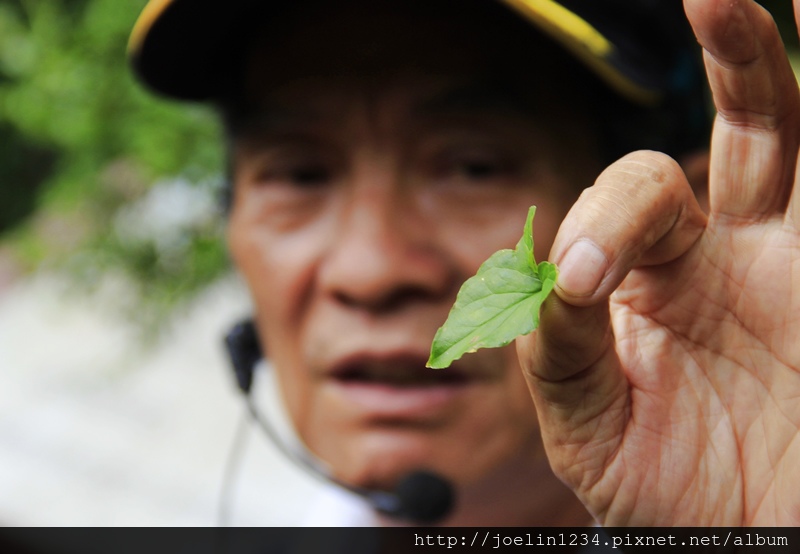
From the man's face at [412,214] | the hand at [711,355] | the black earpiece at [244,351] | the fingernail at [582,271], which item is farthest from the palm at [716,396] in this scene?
the black earpiece at [244,351]

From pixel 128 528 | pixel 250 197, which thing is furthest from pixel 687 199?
pixel 128 528

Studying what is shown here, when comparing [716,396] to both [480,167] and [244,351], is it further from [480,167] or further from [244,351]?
[244,351]

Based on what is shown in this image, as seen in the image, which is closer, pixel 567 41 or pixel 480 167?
pixel 567 41

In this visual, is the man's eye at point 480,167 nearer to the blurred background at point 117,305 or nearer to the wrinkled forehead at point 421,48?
the wrinkled forehead at point 421,48

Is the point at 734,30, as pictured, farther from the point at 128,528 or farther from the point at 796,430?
the point at 128,528

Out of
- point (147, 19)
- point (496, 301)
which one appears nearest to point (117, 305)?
point (147, 19)
